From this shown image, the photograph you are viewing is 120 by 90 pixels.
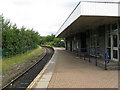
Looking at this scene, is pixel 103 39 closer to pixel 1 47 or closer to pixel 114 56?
pixel 114 56

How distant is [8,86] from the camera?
656 centimetres

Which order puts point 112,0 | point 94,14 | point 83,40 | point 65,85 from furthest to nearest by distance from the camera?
point 83,40, point 112,0, point 94,14, point 65,85

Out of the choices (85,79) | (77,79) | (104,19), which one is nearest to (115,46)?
(104,19)

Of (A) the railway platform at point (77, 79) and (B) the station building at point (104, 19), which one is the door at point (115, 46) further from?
(A) the railway platform at point (77, 79)

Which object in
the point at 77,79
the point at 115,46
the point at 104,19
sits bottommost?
the point at 77,79

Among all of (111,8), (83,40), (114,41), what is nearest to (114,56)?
(114,41)

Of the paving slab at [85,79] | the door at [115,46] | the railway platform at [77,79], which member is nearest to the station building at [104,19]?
the door at [115,46]

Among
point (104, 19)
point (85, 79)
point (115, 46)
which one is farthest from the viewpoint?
point (115, 46)

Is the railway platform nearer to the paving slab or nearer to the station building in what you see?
the paving slab

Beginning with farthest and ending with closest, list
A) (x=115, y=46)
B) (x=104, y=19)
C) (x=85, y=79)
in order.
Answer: (x=115, y=46), (x=104, y=19), (x=85, y=79)

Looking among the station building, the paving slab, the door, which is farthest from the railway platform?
the door

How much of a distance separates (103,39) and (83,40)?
840 cm

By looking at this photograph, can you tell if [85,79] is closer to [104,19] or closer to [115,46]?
[104,19]

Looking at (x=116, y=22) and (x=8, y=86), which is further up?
(x=116, y=22)
